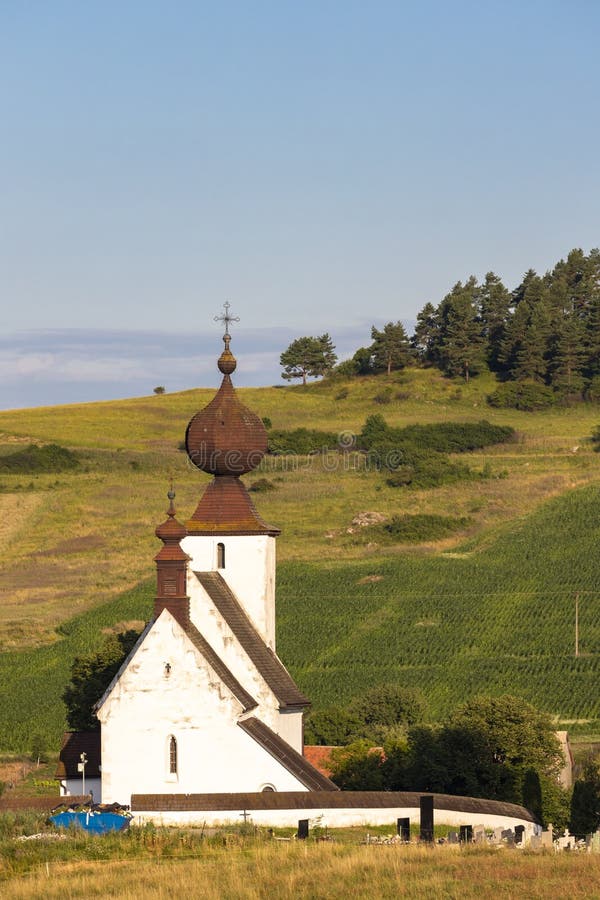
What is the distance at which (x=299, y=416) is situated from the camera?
137250mm

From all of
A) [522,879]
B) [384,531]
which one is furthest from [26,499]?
[522,879]

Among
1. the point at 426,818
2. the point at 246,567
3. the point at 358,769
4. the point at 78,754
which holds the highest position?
the point at 246,567

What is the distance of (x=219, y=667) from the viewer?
39.8 meters

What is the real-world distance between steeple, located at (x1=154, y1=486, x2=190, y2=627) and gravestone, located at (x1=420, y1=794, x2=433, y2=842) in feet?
30.5

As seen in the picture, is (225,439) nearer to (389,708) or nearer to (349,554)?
(389,708)

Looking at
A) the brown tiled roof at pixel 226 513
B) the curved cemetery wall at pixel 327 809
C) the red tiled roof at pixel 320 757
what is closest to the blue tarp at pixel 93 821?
the curved cemetery wall at pixel 327 809

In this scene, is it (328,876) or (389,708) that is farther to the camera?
(389,708)

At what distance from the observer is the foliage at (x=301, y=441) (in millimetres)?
125188

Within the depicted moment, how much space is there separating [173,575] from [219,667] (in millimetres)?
2483

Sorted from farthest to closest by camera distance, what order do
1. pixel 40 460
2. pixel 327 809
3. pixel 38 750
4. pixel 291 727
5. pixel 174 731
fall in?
pixel 40 460
pixel 38 750
pixel 291 727
pixel 174 731
pixel 327 809

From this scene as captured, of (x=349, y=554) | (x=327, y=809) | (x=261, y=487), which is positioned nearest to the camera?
(x=327, y=809)

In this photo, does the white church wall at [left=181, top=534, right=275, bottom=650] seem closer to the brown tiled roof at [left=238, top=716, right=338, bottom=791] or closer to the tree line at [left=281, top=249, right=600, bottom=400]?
the brown tiled roof at [left=238, top=716, right=338, bottom=791]

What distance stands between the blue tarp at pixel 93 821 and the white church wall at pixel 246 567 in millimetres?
10393

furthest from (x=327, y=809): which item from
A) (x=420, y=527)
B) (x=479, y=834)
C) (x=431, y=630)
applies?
(x=420, y=527)
